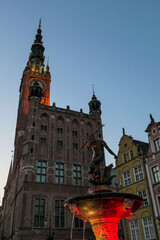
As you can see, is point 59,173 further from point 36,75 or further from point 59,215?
point 36,75

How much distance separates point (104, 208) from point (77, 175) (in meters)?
24.2

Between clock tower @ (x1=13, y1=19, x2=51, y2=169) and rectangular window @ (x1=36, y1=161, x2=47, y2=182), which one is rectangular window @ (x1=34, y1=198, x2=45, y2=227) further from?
clock tower @ (x1=13, y1=19, x2=51, y2=169)

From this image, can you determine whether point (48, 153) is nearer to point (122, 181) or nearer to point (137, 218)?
point (122, 181)

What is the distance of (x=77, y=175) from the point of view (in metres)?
32.2

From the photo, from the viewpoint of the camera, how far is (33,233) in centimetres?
2578

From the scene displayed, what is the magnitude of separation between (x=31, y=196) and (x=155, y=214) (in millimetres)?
14264

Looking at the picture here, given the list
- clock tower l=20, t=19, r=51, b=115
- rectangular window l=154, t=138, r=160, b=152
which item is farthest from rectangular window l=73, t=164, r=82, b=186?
clock tower l=20, t=19, r=51, b=115

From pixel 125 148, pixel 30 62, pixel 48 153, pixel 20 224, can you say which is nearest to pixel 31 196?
pixel 20 224

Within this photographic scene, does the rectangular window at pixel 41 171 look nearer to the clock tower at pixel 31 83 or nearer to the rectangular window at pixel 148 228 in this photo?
the clock tower at pixel 31 83

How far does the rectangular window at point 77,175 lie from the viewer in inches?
1250

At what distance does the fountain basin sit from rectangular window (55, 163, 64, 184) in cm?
2215

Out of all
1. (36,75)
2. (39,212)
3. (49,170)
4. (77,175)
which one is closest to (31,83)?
(36,75)

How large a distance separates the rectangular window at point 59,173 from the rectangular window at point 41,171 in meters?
1.66

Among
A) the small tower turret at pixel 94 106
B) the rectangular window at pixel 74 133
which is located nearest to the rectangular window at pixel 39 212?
the rectangular window at pixel 74 133
